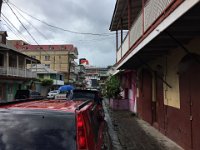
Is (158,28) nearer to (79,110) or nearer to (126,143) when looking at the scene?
(79,110)

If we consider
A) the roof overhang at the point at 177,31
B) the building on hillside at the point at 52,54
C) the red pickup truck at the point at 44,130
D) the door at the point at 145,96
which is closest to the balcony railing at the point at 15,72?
the door at the point at 145,96

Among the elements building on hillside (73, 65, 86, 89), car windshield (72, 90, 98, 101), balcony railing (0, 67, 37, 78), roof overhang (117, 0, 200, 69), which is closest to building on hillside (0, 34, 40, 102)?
balcony railing (0, 67, 37, 78)

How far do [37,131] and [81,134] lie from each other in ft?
1.73

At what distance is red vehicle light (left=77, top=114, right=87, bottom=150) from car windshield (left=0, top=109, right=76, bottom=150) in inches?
2.3

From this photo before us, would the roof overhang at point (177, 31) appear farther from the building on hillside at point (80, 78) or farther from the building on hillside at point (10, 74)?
the building on hillside at point (80, 78)

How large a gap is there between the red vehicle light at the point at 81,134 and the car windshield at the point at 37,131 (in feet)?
0.19

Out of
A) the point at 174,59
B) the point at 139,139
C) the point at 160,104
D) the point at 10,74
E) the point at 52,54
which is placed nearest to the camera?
the point at 174,59

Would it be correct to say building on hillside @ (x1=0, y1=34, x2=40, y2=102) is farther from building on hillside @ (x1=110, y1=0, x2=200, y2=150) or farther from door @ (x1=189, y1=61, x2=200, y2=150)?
door @ (x1=189, y1=61, x2=200, y2=150)

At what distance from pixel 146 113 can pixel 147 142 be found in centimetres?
645

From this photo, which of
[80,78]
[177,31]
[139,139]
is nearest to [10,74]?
[139,139]

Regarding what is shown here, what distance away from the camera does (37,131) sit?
14.7ft

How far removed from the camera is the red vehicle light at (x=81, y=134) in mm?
4377

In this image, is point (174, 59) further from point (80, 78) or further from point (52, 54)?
point (80, 78)

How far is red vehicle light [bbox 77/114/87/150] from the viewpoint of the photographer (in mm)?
4377
